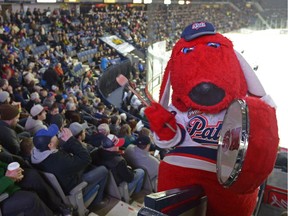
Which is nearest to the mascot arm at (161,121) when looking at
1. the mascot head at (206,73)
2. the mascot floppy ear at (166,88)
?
the mascot head at (206,73)

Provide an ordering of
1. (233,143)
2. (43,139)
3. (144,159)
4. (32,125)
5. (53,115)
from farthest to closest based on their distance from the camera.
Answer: (53,115) < (32,125) < (144,159) < (43,139) < (233,143)

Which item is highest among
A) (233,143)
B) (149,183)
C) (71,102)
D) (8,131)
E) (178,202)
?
(233,143)

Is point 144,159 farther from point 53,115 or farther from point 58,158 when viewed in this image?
point 53,115

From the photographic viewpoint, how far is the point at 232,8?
8.16 meters

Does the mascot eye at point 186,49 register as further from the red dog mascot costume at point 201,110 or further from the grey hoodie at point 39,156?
the grey hoodie at point 39,156

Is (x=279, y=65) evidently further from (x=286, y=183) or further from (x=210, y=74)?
(x=210, y=74)

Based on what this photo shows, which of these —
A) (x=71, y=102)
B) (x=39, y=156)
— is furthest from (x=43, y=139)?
(x=71, y=102)

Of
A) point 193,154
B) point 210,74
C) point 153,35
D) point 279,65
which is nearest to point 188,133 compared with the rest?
point 193,154

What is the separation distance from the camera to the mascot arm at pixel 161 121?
6.29 feet

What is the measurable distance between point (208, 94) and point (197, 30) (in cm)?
52

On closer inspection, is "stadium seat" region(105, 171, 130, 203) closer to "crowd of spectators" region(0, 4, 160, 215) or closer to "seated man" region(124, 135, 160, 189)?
"crowd of spectators" region(0, 4, 160, 215)

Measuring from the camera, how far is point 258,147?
1198mm

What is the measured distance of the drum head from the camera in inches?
45.6

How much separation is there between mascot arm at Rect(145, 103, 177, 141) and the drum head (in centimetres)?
57
